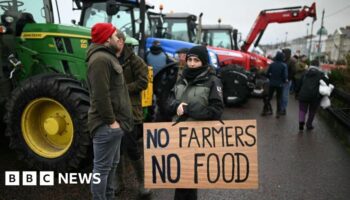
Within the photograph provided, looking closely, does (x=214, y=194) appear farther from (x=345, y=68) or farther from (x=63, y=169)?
(x=345, y=68)

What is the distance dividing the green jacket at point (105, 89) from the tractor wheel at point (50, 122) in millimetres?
1352

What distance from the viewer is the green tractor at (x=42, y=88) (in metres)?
4.66

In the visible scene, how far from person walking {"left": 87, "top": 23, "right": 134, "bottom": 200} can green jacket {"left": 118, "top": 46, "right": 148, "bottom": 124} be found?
82 centimetres

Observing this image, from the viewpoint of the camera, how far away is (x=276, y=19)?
15.8 meters

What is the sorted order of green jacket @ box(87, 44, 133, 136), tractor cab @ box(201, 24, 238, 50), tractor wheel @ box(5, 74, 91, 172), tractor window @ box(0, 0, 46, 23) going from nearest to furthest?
1. green jacket @ box(87, 44, 133, 136)
2. tractor wheel @ box(5, 74, 91, 172)
3. tractor window @ box(0, 0, 46, 23)
4. tractor cab @ box(201, 24, 238, 50)

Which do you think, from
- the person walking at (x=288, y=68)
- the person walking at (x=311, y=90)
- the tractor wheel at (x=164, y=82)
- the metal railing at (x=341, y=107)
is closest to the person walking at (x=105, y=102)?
the tractor wheel at (x=164, y=82)

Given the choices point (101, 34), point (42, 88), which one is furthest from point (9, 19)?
point (101, 34)

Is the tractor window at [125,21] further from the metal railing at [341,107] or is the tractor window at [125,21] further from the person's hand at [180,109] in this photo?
the metal railing at [341,107]

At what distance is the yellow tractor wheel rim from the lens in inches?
191

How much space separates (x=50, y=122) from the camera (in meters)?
4.82

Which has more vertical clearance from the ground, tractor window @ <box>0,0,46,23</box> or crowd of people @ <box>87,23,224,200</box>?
tractor window @ <box>0,0,46,23</box>

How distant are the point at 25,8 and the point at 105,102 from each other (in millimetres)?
3516

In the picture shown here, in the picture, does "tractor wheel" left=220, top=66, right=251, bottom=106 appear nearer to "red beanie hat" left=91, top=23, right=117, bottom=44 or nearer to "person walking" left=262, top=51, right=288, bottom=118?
"person walking" left=262, top=51, right=288, bottom=118

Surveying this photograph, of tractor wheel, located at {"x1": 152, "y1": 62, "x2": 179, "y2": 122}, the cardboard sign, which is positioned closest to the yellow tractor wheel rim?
the cardboard sign
